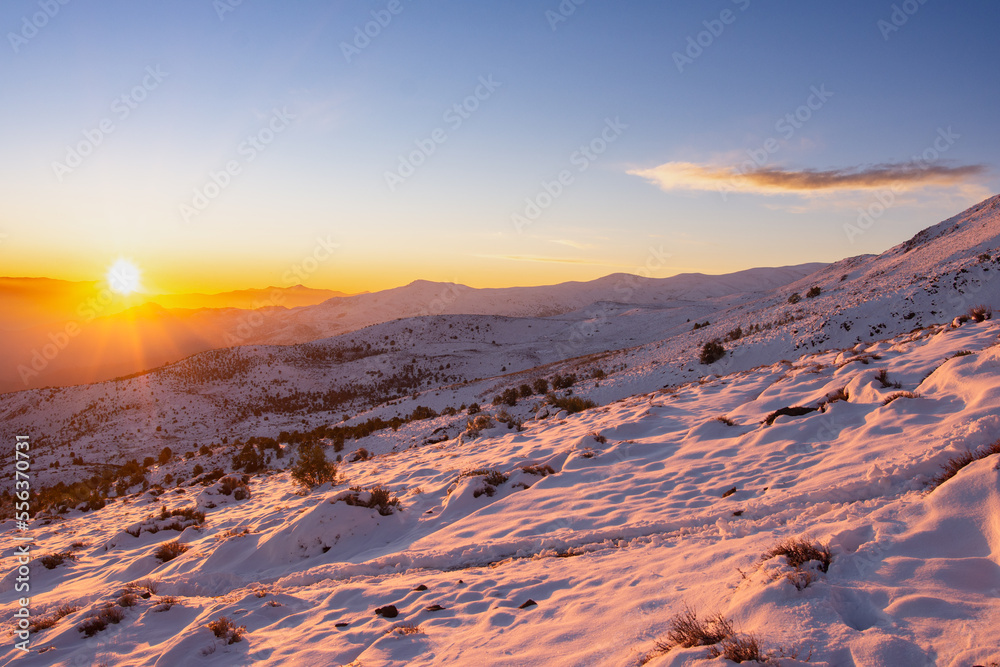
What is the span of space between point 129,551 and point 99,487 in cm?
1318

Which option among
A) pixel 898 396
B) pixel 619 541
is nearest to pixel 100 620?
pixel 619 541

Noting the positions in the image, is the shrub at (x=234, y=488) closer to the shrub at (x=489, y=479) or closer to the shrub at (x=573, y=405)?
the shrub at (x=489, y=479)

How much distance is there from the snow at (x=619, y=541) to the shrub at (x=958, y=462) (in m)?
0.12

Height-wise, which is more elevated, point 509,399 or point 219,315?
point 219,315

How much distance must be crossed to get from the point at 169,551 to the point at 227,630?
5.36 m

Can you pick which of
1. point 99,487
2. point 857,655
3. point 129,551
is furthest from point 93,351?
point 857,655

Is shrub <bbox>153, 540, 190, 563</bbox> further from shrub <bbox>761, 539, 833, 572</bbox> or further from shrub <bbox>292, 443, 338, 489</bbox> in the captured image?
shrub <bbox>761, 539, 833, 572</bbox>

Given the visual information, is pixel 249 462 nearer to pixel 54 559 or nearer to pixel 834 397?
pixel 54 559

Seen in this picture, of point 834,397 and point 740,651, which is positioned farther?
point 834,397

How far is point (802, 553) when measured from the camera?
3844 millimetres

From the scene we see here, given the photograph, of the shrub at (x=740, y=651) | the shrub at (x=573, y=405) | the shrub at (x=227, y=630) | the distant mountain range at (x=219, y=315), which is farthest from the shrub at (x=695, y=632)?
the distant mountain range at (x=219, y=315)

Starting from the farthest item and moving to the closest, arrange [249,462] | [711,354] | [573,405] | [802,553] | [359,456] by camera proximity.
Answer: [711,354] < [249,462] < [359,456] < [573,405] < [802,553]

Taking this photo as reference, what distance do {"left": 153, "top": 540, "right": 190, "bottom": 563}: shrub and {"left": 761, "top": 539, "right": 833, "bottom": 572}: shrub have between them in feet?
32.2

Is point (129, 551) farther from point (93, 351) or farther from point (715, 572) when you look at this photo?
point (93, 351)
